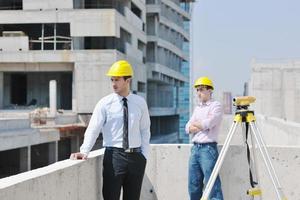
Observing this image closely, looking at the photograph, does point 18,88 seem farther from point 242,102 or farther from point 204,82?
point 242,102

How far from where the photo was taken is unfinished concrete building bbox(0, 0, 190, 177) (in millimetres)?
24672

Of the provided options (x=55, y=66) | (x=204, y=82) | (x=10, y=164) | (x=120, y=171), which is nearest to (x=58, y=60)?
(x=55, y=66)

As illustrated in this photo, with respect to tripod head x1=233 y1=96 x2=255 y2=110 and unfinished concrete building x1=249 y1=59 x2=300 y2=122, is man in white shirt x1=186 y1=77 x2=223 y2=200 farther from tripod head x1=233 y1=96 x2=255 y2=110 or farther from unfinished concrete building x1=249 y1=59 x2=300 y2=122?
A: unfinished concrete building x1=249 y1=59 x2=300 y2=122

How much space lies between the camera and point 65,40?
106ft

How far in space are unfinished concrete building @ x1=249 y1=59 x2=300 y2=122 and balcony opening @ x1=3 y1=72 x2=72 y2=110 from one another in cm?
1328

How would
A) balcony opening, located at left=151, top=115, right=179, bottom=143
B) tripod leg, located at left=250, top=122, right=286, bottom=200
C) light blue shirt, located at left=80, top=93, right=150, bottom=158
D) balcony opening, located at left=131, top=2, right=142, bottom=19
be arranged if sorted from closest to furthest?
light blue shirt, located at left=80, top=93, right=150, bottom=158
tripod leg, located at left=250, top=122, right=286, bottom=200
balcony opening, located at left=131, top=2, right=142, bottom=19
balcony opening, located at left=151, top=115, right=179, bottom=143

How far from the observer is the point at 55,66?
1244 inches

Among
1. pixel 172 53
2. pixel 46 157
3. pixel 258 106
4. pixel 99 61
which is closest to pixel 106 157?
pixel 46 157

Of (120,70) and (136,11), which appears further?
(136,11)

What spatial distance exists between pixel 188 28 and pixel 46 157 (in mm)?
41459

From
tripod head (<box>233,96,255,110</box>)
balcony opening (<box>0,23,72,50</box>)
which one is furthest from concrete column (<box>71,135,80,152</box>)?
tripod head (<box>233,96,255,110</box>)

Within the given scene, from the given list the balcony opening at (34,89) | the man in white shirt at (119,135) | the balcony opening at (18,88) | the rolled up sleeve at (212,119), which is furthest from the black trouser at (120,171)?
the balcony opening at (18,88)

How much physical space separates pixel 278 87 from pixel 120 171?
103ft

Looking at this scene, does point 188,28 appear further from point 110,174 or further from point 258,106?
point 110,174
